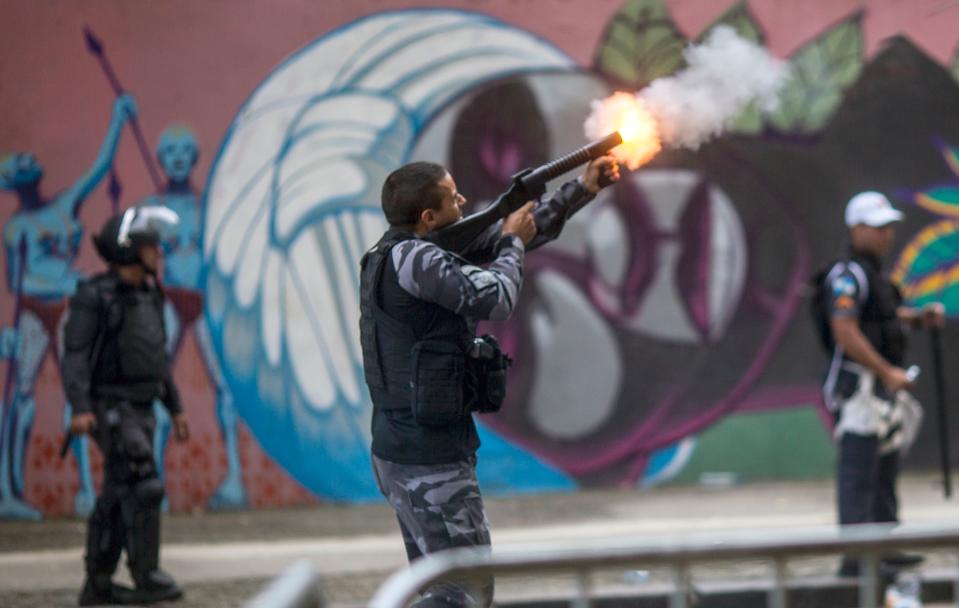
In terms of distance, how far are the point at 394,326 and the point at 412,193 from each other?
0.44 meters

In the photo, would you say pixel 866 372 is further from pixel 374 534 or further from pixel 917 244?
pixel 917 244

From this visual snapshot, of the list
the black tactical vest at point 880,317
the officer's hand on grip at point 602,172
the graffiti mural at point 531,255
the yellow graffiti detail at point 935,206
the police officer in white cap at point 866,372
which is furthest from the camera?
the yellow graffiti detail at point 935,206

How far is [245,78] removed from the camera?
10148 mm

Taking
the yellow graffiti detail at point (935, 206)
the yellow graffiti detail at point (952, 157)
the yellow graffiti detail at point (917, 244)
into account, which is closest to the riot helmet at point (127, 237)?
the yellow graffiti detail at point (917, 244)

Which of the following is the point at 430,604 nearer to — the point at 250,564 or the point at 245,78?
the point at 250,564

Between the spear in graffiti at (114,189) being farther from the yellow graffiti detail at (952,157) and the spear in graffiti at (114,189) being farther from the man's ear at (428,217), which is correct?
the yellow graffiti detail at (952,157)

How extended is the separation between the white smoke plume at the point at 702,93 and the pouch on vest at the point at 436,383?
3.99 feet

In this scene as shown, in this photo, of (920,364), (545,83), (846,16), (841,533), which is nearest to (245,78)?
(545,83)

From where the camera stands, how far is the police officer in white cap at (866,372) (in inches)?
295

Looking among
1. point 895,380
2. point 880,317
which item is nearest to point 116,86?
point 880,317

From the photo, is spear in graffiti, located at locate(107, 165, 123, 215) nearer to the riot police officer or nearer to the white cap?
the riot police officer

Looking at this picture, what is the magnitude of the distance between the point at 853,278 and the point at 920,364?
3.48 meters

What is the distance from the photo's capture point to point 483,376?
17.0ft

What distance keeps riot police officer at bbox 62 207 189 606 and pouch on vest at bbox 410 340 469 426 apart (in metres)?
2.67
